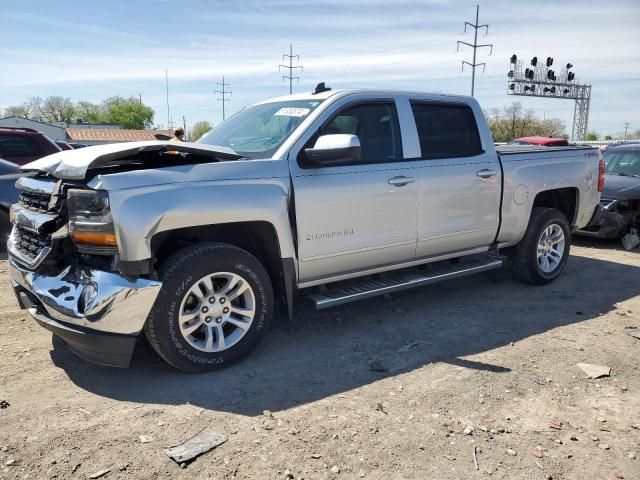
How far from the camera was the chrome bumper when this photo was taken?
3.12 meters

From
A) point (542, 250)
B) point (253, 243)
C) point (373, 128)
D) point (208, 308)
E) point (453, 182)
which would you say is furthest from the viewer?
point (542, 250)

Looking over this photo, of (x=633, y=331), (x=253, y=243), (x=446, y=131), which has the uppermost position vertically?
(x=446, y=131)

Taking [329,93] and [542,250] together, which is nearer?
[329,93]

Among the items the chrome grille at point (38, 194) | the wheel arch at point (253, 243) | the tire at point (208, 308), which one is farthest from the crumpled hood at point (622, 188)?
the chrome grille at point (38, 194)

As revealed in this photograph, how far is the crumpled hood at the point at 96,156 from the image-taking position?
3229 mm

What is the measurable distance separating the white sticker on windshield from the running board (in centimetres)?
146

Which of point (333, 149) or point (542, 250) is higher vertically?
point (333, 149)

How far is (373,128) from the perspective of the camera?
14.5 ft

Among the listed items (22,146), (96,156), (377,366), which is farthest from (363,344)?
(22,146)

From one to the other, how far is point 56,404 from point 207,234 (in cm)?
144

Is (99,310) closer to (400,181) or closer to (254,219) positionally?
(254,219)

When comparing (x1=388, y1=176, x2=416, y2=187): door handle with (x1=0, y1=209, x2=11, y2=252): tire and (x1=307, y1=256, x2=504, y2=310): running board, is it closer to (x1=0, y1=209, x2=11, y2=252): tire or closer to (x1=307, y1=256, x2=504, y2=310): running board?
(x1=307, y1=256, x2=504, y2=310): running board

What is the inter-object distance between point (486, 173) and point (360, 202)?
159 cm

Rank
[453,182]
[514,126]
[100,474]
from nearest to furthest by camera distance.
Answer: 1. [100,474]
2. [453,182]
3. [514,126]
